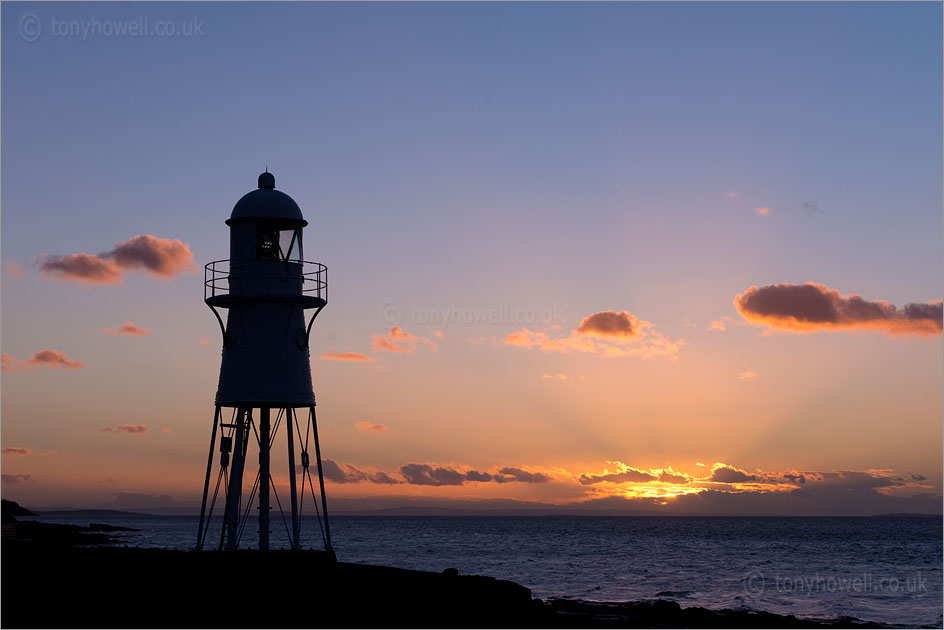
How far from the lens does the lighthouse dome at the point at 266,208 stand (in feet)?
102

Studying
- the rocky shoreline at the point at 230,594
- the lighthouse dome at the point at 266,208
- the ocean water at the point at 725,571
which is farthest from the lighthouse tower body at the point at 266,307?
the ocean water at the point at 725,571

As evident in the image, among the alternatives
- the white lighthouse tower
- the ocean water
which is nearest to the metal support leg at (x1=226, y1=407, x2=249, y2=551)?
the white lighthouse tower

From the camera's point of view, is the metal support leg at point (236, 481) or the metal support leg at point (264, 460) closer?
the metal support leg at point (236, 481)

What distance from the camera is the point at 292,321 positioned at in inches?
1224

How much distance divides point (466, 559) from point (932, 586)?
1561 inches

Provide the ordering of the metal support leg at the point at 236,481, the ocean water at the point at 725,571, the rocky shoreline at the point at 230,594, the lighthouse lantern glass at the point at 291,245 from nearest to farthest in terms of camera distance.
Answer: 1. the rocky shoreline at the point at 230,594
2. the metal support leg at the point at 236,481
3. the lighthouse lantern glass at the point at 291,245
4. the ocean water at the point at 725,571

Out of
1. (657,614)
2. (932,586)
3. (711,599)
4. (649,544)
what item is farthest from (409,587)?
(649,544)

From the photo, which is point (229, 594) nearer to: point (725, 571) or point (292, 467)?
point (292, 467)

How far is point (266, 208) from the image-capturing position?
31000mm

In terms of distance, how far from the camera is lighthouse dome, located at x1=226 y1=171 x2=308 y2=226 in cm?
3097

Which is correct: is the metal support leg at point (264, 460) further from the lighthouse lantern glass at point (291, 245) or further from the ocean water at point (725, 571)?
the ocean water at point (725, 571)

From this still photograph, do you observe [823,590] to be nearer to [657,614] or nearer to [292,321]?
[657,614]

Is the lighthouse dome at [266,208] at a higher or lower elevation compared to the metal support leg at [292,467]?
higher

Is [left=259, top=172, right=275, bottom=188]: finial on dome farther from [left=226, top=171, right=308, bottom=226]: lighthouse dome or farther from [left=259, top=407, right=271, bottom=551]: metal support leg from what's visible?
[left=259, top=407, right=271, bottom=551]: metal support leg
